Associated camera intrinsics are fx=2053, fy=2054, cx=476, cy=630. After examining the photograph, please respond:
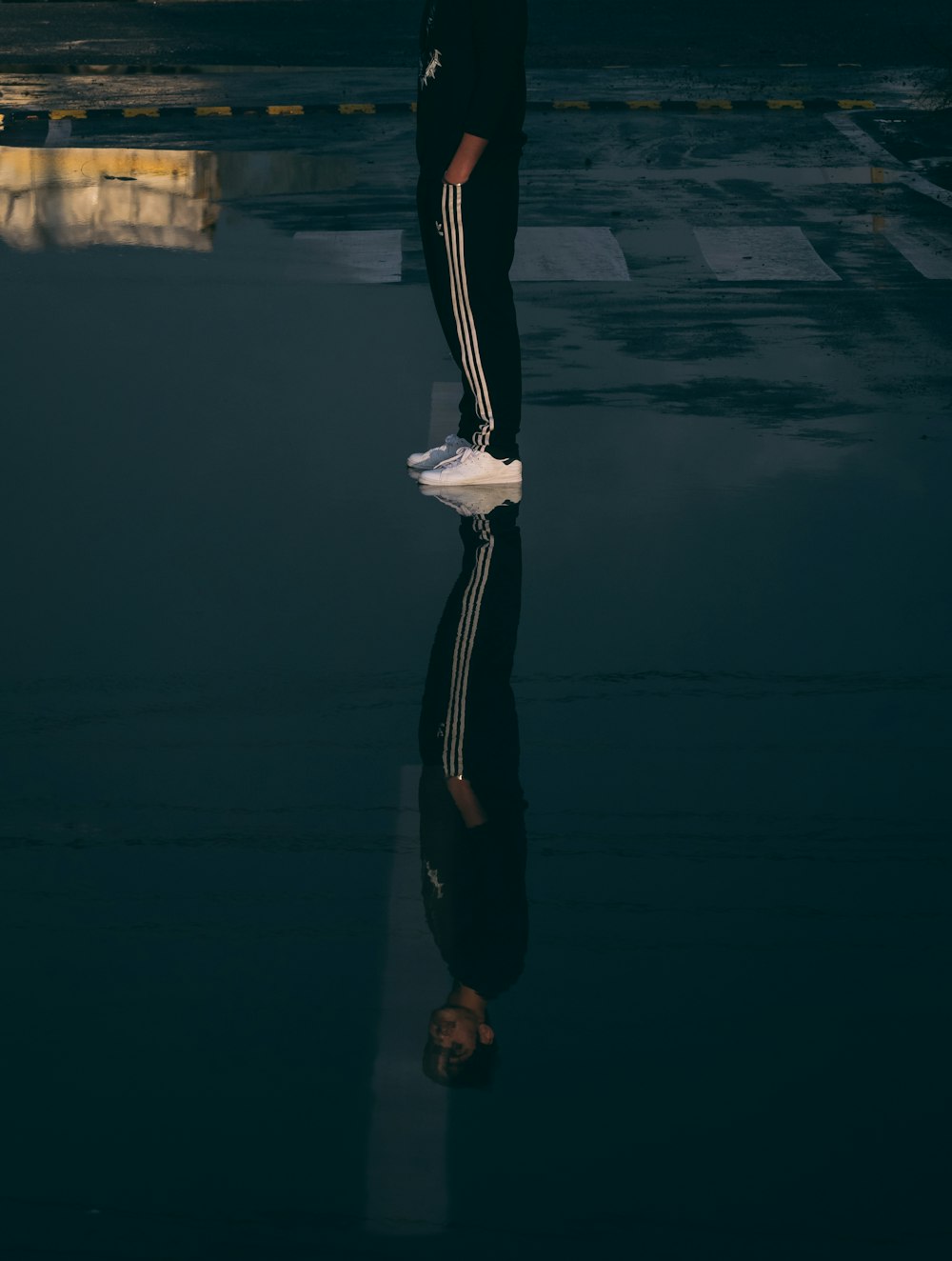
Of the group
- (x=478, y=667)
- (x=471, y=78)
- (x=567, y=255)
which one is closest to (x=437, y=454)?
(x=471, y=78)

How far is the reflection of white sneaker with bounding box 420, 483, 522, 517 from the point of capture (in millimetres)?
6902

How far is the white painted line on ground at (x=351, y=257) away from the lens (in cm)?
1067

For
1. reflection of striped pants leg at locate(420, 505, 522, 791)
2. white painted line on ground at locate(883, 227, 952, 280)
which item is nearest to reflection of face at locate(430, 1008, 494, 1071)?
reflection of striped pants leg at locate(420, 505, 522, 791)

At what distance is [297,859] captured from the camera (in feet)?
13.9

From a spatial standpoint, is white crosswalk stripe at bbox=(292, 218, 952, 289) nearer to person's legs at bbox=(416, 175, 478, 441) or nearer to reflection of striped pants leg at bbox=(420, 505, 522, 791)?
person's legs at bbox=(416, 175, 478, 441)

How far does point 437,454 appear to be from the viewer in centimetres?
731

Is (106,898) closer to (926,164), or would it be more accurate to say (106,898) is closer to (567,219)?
(567,219)

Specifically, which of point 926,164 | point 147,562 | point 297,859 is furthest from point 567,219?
point 297,859

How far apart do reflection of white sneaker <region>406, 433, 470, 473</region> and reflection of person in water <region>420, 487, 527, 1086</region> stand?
932 mm

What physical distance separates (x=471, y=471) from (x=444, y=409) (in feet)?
3.42

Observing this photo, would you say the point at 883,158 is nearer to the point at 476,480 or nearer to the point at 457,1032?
the point at 476,480

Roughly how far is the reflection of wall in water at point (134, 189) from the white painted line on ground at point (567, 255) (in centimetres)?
185

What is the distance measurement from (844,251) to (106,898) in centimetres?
842

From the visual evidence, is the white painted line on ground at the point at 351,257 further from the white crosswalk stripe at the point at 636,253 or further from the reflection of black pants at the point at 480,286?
the reflection of black pants at the point at 480,286
